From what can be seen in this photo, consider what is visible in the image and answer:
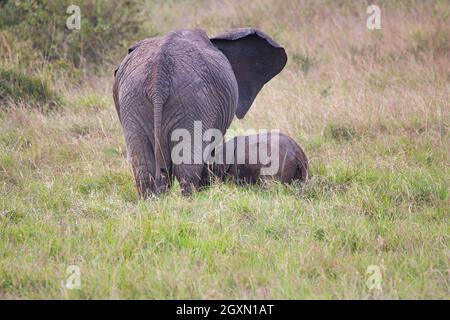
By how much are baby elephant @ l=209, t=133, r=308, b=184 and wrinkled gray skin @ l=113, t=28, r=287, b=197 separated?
0.50 m

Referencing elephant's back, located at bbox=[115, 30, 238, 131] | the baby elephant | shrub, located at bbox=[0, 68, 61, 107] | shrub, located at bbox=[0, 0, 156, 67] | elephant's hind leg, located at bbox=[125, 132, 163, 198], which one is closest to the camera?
elephant's back, located at bbox=[115, 30, 238, 131]

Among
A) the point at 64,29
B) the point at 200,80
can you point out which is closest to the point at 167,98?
the point at 200,80

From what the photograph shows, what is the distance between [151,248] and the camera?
16.1ft

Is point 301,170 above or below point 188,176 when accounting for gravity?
below

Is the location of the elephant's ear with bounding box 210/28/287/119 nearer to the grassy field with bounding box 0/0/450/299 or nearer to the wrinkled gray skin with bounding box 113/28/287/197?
the wrinkled gray skin with bounding box 113/28/287/197

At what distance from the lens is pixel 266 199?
591 cm

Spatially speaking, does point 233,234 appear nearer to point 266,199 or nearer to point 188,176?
point 188,176

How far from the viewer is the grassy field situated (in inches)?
176

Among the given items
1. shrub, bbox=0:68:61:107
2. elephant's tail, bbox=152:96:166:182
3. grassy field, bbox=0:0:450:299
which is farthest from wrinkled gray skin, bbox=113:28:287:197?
shrub, bbox=0:68:61:107

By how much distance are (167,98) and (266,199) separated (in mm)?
1119

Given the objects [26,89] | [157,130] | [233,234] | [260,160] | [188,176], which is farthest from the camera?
[26,89]

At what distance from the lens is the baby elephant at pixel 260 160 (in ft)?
21.0

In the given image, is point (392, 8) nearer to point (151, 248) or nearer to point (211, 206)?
point (211, 206)

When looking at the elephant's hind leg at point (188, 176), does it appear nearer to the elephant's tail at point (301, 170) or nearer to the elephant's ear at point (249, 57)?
the elephant's tail at point (301, 170)
